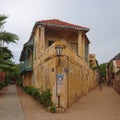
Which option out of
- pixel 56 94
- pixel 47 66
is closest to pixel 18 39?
pixel 47 66

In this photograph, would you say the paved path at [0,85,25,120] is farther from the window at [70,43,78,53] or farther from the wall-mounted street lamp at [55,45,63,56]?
the window at [70,43,78,53]

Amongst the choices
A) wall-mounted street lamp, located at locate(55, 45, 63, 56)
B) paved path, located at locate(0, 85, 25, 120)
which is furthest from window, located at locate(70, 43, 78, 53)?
wall-mounted street lamp, located at locate(55, 45, 63, 56)

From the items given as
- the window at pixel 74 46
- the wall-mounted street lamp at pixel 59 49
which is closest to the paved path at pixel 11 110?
the wall-mounted street lamp at pixel 59 49

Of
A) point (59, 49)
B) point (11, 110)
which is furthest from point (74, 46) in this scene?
point (11, 110)

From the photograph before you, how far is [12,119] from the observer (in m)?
12.4

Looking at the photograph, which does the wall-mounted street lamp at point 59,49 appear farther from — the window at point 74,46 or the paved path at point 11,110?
the window at point 74,46

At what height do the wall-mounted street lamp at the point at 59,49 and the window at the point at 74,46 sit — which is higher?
the window at the point at 74,46

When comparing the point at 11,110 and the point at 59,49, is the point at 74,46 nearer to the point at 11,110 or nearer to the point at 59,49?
the point at 59,49

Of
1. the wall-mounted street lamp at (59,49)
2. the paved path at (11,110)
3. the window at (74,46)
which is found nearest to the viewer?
the paved path at (11,110)

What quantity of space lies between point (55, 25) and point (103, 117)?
45.2 feet

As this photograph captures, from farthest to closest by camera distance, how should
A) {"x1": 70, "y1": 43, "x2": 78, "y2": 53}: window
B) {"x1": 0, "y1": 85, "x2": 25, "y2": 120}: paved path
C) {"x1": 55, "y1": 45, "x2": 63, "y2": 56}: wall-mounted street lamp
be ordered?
{"x1": 70, "y1": 43, "x2": 78, "y2": 53}: window → {"x1": 55, "y1": 45, "x2": 63, "y2": 56}: wall-mounted street lamp → {"x1": 0, "y1": 85, "x2": 25, "y2": 120}: paved path

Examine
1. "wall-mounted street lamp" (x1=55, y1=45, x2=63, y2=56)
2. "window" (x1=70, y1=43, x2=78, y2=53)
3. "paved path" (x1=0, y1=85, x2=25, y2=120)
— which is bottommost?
"paved path" (x1=0, y1=85, x2=25, y2=120)

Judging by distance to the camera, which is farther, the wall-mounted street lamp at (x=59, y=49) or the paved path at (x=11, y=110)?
the wall-mounted street lamp at (x=59, y=49)

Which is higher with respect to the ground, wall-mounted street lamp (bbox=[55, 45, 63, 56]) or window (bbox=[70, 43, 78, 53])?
window (bbox=[70, 43, 78, 53])
